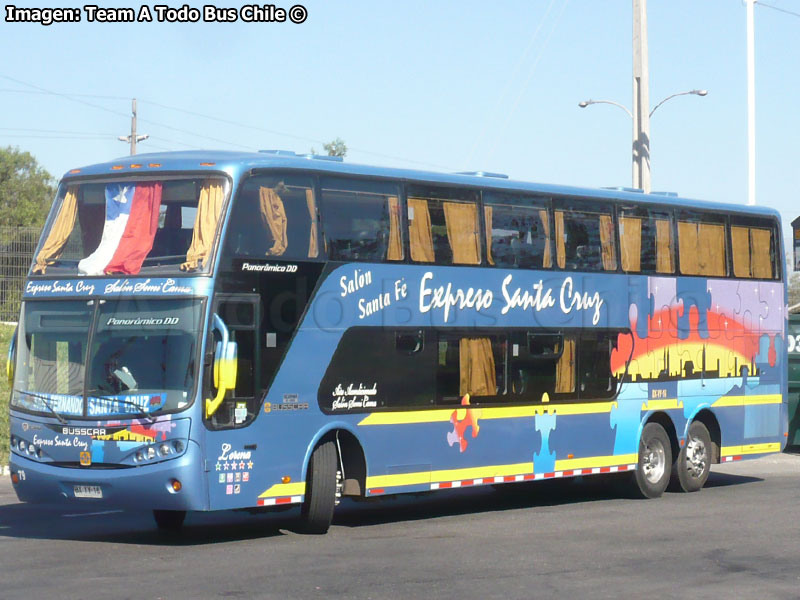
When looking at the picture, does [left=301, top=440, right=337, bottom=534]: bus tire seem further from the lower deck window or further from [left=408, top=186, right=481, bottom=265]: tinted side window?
[left=408, top=186, right=481, bottom=265]: tinted side window

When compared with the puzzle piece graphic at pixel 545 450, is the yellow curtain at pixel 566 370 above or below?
above

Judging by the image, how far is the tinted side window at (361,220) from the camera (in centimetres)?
1525

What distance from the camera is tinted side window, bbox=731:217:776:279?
828 inches

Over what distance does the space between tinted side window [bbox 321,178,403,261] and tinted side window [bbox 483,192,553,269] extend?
161 cm

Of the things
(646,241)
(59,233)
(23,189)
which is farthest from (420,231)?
(23,189)

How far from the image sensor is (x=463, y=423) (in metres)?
16.7

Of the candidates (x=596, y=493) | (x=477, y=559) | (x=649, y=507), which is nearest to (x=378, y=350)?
(x=477, y=559)

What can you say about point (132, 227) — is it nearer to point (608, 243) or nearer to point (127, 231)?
point (127, 231)

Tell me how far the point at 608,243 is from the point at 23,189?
7164cm

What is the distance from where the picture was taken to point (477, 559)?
1308cm

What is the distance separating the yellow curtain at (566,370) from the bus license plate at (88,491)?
6.52 meters

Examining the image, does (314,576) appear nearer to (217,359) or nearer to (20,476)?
(217,359)

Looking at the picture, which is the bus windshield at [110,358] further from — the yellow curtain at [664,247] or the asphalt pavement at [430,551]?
the yellow curtain at [664,247]

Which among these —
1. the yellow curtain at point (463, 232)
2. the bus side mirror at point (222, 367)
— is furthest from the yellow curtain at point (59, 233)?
the yellow curtain at point (463, 232)
